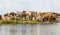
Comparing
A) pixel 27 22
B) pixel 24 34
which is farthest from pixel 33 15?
pixel 24 34

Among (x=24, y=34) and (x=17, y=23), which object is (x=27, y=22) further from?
(x=24, y=34)

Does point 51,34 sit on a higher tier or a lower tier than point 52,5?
lower

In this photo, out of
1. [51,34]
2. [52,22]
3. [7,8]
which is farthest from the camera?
[52,22]

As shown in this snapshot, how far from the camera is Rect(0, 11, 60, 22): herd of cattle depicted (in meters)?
7.73

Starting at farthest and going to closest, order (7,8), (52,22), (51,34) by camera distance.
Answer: (52,22), (7,8), (51,34)

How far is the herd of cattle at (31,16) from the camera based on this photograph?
773 centimetres

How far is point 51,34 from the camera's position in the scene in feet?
19.9

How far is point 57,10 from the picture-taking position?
25.3 feet

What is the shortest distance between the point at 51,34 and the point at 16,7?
7.52ft

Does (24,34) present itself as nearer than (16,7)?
Yes

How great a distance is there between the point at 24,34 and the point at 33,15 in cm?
175

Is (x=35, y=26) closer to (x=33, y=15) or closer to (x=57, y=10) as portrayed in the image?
(x=33, y=15)

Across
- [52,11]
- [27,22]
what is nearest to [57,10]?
[52,11]

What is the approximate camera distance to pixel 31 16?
7.92 m
